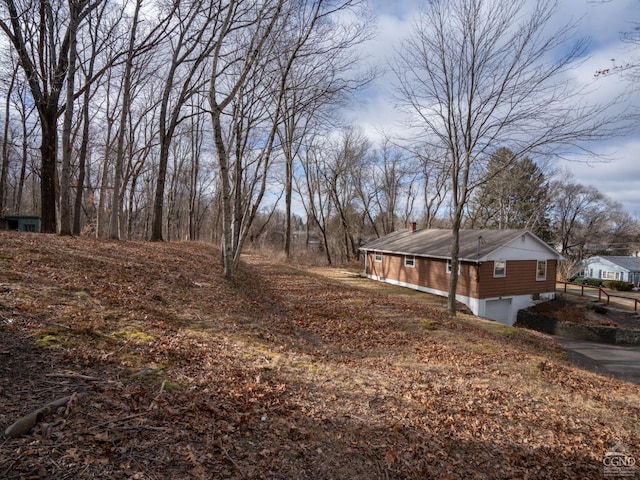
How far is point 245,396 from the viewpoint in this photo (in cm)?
401

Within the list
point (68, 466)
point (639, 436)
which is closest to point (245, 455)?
point (68, 466)

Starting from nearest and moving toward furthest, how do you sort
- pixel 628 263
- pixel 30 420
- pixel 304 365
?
pixel 30 420
pixel 304 365
pixel 628 263

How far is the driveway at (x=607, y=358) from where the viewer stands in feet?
38.7

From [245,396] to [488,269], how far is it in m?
17.3

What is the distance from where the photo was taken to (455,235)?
41.6 ft

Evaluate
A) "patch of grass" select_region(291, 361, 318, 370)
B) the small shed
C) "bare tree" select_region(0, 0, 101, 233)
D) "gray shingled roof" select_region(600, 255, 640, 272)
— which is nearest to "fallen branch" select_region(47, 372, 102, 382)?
"patch of grass" select_region(291, 361, 318, 370)

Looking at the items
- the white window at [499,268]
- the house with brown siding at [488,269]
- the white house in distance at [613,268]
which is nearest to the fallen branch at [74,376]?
the house with brown siding at [488,269]

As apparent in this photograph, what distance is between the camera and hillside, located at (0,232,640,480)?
285cm

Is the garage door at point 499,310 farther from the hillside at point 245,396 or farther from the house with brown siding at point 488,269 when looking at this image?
the hillside at point 245,396

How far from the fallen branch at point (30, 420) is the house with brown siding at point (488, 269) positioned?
18.0 m

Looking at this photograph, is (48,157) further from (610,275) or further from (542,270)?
(610,275)

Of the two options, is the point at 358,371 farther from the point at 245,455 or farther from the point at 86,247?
the point at 86,247

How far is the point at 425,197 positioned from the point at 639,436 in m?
34.3

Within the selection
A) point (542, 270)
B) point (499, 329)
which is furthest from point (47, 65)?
point (542, 270)
